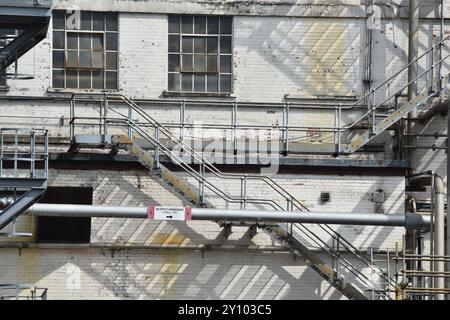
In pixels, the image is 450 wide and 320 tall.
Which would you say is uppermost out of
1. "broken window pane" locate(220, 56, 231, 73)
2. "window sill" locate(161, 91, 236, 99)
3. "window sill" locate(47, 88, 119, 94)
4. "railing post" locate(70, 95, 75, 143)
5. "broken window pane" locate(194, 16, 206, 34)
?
"broken window pane" locate(194, 16, 206, 34)

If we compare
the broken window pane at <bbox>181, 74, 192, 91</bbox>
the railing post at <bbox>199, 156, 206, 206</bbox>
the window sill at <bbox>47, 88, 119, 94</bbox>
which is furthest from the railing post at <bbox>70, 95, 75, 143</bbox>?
the railing post at <bbox>199, 156, 206, 206</bbox>

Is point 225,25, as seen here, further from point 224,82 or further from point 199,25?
point 224,82

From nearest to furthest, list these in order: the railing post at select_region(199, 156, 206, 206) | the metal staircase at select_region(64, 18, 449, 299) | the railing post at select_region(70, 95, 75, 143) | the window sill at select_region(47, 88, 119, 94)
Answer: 1. the railing post at select_region(199, 156, 206, 206)
2. the metal staircase at select_region(64, 18, 449, 299)
3. the railing post at select_region(70, 95, 75, 143)
4. the window sill at select_region(47, 88, 119, 94)

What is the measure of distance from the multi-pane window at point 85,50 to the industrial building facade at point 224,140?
31 millimetres

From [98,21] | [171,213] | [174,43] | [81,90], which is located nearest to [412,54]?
[174,43]

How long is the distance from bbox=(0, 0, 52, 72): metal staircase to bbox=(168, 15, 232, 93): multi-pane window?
16.4ft

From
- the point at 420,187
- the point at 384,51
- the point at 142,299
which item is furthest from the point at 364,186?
the point at 142,299

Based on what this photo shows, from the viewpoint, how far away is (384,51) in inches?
1150

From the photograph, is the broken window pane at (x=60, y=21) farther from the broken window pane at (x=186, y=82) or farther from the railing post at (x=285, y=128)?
the railing post at (x=285, y=128)

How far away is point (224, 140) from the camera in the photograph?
2873 cm

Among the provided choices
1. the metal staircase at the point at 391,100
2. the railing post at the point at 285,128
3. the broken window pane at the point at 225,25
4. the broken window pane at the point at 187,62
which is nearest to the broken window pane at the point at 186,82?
the broken window pane at the point at 187,62

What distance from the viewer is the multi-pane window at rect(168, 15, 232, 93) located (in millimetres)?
29109

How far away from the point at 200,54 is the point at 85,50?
251cm

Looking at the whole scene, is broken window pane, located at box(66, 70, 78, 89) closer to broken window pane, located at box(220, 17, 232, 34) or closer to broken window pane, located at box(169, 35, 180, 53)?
broken window pane, located at box(169, 35, 180, 53)
